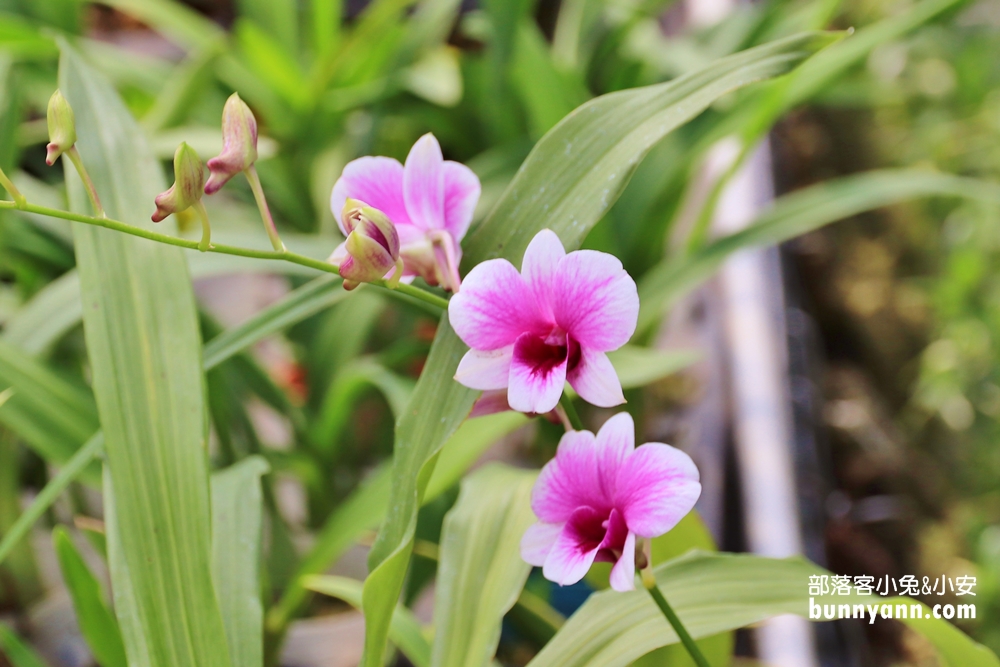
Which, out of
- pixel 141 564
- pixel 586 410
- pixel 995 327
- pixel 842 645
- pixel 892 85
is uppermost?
pixel 892 85

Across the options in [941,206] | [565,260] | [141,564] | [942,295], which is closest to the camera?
[565,260]

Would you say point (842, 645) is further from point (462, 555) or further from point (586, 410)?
point (462, 555)

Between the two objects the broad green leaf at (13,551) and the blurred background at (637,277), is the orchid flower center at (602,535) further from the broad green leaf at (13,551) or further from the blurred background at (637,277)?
the broad green leaf at (13,551)

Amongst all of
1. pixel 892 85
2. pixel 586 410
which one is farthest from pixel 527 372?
pixel 892 85

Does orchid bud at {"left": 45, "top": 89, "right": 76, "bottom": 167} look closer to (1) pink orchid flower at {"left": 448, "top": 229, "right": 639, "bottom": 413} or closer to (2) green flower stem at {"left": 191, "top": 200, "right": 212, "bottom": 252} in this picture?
(2) green flower stem at {"left": 191, "top": 200, "right": 212, "bottom": 252}

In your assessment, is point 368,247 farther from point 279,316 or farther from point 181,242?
point 279,316

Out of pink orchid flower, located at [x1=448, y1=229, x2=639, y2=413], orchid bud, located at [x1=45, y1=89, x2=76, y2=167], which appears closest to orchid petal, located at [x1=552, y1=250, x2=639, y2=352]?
pink orchid flower, located at [x1=448, y1=229, x2=639, y2=413]
